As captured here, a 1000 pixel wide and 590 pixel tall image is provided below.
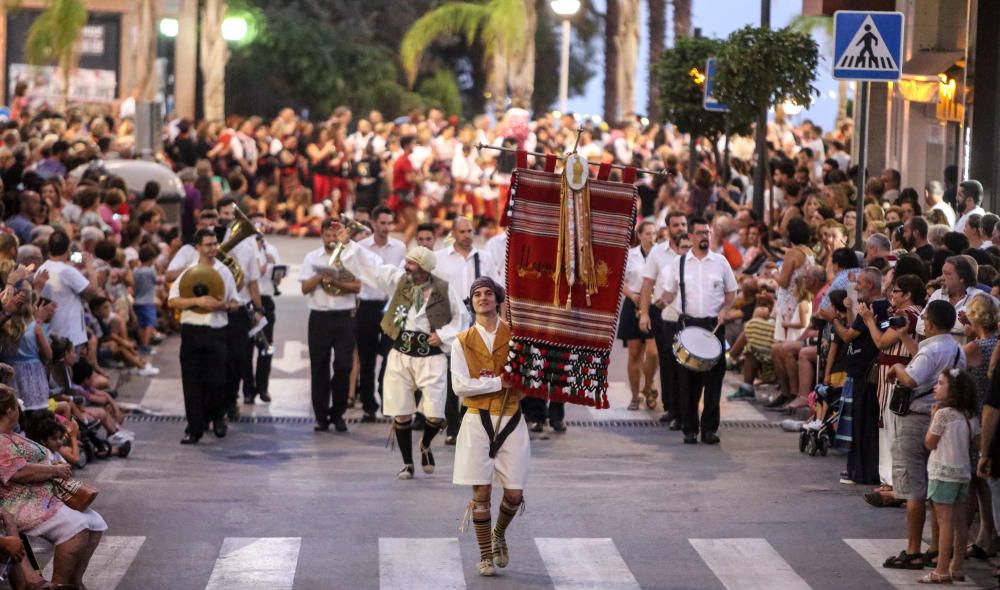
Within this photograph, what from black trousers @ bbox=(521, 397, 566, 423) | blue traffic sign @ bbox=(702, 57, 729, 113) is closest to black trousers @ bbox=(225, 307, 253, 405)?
black trousers @ bbox=(521, 397, 566, 423)

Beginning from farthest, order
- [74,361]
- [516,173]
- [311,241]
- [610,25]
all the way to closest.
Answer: [610,25] < [311,241] < [74,361] < [516,173]

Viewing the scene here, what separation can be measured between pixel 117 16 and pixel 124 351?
31594 millimetres

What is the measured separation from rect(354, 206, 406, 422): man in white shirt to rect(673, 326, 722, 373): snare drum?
9.81ft

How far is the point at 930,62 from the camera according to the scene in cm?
2691

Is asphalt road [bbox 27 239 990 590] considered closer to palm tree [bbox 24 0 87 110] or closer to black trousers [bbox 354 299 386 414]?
black trousers [bbox 354 299 386 414]

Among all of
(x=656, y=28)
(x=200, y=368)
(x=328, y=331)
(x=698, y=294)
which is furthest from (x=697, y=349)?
(x=656, y=28)

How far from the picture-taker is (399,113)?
184 ft

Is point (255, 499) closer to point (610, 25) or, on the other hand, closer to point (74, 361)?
point (74, 361)

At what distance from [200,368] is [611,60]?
3715 centimetres

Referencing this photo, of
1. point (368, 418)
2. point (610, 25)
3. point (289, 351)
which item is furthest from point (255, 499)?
point (610, 25)

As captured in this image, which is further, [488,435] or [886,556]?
[886,556]

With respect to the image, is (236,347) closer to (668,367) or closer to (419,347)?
(419,347)

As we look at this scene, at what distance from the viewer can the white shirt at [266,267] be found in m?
19.9

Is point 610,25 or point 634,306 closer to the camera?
point 634,306
